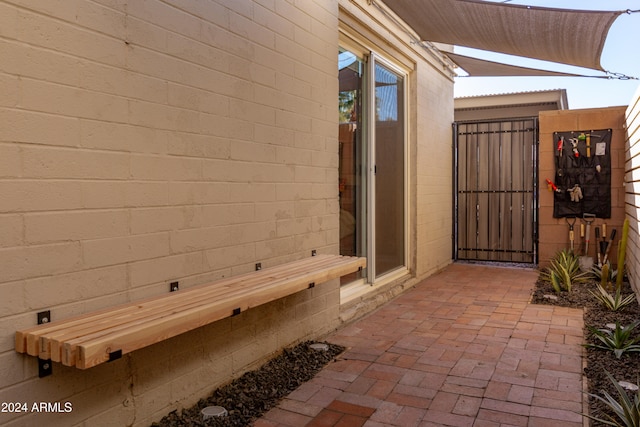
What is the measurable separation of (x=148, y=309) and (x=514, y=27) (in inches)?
161

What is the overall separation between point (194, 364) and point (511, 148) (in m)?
6.29

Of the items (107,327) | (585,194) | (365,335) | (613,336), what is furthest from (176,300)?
(585,194)

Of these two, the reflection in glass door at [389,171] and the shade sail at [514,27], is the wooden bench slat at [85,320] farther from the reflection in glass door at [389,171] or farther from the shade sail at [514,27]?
the shade sail at [514,27]

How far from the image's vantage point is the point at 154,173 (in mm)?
2293

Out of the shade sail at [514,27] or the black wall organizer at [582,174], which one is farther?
the black wall organizer at [582,174]

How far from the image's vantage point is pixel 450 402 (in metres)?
2.68

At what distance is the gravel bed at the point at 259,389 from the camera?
243cm

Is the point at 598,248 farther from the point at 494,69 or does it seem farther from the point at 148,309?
the point at 148,309

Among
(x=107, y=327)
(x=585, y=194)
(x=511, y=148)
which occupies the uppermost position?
(x=511, y=148)

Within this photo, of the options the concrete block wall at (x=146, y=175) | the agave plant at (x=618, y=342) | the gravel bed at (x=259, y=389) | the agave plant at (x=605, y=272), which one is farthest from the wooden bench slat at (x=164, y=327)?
the agave plant at (x=605, y=272)

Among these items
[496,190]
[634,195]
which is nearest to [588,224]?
[496,190]

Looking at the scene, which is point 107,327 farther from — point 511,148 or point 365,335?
point 511,148

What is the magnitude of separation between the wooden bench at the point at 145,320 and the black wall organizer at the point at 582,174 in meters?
5.05

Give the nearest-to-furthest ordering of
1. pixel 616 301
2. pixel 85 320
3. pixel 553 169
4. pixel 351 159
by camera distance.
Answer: pixel 85 320, pixel 616 301, pixel 351 159, pixel 553 169
